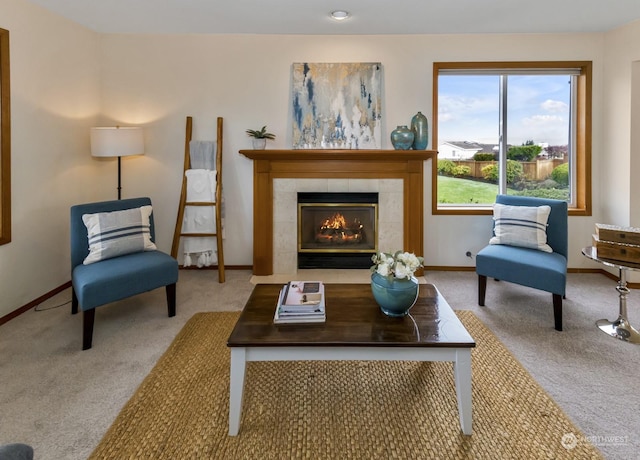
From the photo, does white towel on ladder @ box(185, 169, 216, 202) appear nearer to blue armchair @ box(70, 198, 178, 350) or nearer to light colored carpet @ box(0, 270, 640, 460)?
blue armchair @ box(70, 198, 178, 350)

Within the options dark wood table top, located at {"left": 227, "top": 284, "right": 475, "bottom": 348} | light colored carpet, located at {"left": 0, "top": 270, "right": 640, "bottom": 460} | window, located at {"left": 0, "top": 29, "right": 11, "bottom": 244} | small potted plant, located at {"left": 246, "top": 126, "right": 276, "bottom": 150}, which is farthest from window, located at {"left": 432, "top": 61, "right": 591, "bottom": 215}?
window, located at {"left": 0, "top": 29, "right": 11, "bottom": 244}

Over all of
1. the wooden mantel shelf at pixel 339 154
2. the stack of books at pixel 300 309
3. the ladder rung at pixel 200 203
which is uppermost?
the wooden mantel shelf at pixel 339 154

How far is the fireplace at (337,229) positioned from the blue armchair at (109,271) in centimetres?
155

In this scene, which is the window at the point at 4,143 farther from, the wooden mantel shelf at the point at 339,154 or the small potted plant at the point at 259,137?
the small potted plant at the point at 259,137

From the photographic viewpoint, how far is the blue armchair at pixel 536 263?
263 cm

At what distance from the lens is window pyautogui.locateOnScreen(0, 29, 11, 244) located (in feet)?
9.20

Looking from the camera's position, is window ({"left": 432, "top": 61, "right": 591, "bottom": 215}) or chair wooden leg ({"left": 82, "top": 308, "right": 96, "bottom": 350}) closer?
chair wooden leg ({"left": 82, "top": 308, "right": 96, "bottom": 350})

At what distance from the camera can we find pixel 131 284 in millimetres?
2600

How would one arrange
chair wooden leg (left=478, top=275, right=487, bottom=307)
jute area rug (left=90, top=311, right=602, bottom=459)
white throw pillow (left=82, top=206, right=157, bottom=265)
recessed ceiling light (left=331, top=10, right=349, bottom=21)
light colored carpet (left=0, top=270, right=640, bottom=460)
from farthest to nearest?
recessed ceiling light (left=331, top=10, right=349, bottom=21), chair wooden leg (left=478, top=275, right=487, bottom=307), white throw pillow (left=82, top=206, right=157, bottom=265), light colored carpet (left=0, top=270, right=640, bottom=460), jute area rug (left=90, top=311, right=602, bottom=459)

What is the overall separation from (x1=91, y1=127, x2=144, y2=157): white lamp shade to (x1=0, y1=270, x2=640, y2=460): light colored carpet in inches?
53.2

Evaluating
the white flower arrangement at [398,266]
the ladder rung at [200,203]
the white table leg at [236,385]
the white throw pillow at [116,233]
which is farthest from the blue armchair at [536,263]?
the white throw pillow at [116,233]

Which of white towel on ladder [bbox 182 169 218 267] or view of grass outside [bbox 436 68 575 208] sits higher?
view of grass outside [bbox 436 68 575 208]

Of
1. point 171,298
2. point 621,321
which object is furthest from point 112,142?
point 621,321

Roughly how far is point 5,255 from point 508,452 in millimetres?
3531
